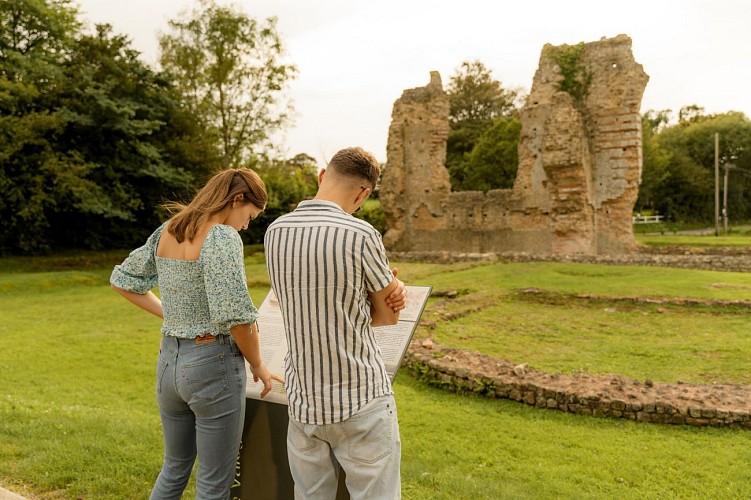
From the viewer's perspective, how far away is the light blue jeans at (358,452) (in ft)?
7.33

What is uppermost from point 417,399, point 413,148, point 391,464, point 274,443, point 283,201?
point 413,148

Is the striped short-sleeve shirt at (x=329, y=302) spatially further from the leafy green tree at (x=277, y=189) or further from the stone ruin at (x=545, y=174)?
the leafy green tree at (x=277, y=189)

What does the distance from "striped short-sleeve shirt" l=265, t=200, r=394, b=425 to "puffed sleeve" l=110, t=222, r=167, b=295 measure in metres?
0.92

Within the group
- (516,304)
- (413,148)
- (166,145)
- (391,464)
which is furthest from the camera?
(413,148)

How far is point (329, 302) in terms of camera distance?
2219 mm

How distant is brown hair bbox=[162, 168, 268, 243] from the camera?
2.64 meters

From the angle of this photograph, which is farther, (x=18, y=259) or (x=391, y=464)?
(x=18, y=259)

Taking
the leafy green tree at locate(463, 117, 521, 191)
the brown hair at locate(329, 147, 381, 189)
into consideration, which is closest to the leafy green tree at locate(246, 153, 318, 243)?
the leafy green tree at locate(463, 117, 521, 191)

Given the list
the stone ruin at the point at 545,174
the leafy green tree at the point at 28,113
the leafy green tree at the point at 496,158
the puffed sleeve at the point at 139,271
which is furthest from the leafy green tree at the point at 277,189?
the puffed sleeve at the point at 139,271

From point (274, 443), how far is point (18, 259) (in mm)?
23062

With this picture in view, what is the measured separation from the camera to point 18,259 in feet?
72.5

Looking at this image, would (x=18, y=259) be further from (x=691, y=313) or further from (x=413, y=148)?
(x=691, y=313)

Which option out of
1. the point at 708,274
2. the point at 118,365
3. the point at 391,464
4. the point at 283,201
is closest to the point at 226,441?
the point at 391,464

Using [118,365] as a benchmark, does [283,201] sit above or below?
above
